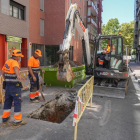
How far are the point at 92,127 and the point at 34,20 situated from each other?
18.4 m

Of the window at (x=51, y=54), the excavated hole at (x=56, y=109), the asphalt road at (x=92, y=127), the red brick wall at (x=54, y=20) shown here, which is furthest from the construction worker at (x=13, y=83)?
the window at (x=51, y=54)

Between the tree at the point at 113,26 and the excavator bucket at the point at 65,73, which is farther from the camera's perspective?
the tree at the point at 113,26

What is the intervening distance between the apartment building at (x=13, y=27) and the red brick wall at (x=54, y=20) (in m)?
4.33

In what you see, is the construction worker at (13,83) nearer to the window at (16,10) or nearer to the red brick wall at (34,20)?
the window at (16,10)

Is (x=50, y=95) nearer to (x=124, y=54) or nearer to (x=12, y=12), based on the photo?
(x=124, y=54)

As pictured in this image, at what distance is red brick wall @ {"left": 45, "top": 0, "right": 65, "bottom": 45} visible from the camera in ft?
72.7

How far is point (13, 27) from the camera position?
53.9 ft

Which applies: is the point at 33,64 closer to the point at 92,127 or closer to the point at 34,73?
the point at 34,73

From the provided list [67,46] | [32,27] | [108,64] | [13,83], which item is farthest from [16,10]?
[13,83]

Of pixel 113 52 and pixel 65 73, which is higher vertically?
pixel 113 52

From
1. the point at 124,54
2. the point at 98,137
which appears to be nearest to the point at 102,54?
the point at 124,54

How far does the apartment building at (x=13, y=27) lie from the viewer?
1529 cm

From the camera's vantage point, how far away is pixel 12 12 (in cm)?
1647

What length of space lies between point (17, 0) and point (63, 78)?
1472cm
